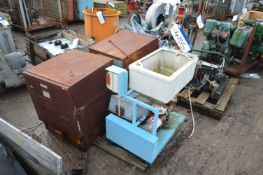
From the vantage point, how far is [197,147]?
2004 mm

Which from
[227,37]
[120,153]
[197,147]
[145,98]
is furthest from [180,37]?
[227,37]

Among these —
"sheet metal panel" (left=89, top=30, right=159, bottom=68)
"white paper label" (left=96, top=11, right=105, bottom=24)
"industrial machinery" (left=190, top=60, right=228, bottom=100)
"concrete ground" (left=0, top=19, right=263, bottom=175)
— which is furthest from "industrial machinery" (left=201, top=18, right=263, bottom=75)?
"white paper label" (left=96, top=11, right=105, bottom=24)

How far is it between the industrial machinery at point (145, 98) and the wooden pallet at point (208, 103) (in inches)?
25.6

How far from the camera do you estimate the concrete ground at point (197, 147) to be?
5.83 feet

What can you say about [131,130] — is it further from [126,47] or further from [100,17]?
[100,17]

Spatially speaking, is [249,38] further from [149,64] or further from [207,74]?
[149,64]

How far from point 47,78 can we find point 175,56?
1.03 meters

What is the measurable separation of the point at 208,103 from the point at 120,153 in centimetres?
128

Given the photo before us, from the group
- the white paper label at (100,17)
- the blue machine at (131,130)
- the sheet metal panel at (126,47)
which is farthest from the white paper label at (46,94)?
the white paper label at (100,17)

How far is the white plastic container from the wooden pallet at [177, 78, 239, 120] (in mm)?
875

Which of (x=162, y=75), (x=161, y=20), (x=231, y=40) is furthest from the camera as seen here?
(x=161, y=20)

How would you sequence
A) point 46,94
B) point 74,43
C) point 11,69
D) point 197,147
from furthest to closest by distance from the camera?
1. point 74,43
2. point 11,69
3. point 197,147
4. point 46,94

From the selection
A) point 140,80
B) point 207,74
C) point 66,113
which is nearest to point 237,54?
point 207,74

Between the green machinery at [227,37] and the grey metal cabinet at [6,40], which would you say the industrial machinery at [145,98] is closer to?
the green machinery at [227,37]
